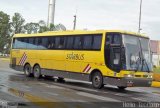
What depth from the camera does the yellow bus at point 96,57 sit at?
71.8 ft

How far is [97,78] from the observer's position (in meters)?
23.2

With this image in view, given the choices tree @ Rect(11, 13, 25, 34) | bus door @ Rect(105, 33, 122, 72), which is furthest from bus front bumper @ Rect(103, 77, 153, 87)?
tree @ Rect(11, 13, 25, 34)

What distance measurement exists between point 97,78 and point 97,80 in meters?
0.11

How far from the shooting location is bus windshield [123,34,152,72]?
21.9 metres

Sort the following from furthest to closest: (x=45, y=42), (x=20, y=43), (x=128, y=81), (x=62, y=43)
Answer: (x=20, y=43), (x=45, y=42), (x=62, y=43), (x=128, y=81)

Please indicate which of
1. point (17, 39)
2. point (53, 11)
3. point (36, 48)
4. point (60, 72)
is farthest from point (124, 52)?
point (53, 11)

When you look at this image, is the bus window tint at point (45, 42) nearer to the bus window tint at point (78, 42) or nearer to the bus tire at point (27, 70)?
the bus tire at point (27, 70)

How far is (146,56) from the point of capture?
22.8 metres

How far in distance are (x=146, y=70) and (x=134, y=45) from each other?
56.8 inches

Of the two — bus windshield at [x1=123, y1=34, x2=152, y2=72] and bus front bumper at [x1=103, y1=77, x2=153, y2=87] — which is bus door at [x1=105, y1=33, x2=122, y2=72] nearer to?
bus windshield at [x1=123, y1=34, x2=152, y2=72]

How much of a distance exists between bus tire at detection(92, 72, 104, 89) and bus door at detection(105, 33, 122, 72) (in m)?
0.91

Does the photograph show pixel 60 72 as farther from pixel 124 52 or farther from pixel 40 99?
pixel 40 99

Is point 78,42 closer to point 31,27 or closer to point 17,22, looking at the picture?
point 17,22

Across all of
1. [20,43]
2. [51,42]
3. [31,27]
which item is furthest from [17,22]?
[51,42]
